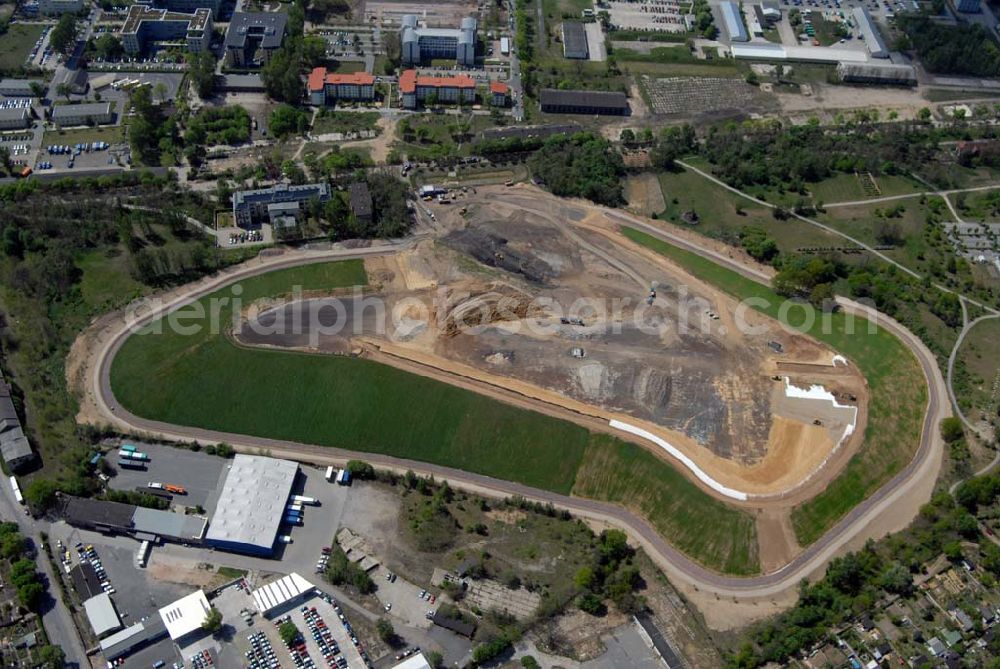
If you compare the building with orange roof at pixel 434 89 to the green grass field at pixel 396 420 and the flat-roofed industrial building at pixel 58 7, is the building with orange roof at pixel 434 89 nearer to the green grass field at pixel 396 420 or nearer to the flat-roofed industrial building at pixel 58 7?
the green grass field at pixel 396 420

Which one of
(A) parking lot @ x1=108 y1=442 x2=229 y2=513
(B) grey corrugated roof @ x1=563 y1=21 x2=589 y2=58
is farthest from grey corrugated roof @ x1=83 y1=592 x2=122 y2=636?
(B) grey corrugated roof @ x1=563 y1=21 x2=589 y2=58

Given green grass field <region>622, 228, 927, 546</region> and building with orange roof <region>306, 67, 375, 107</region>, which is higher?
building with orange roof <region>306, 67, 375, 107</region>

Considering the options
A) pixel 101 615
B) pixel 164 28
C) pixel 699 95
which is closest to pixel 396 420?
pixel 101 615

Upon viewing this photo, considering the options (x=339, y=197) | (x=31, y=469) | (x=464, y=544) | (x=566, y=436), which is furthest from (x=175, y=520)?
(x=339, y=197)

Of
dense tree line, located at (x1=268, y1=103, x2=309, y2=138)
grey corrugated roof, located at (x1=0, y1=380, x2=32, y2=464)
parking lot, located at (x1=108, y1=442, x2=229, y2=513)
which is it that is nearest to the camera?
parking lot, located at (x1=108, y1=442, x2=229, y2=513)

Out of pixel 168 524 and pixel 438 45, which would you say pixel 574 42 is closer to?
pixel 438 45

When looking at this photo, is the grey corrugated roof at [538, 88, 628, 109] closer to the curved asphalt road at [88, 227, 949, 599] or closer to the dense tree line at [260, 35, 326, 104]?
the dense tree line at [260, 35, 326, 104]

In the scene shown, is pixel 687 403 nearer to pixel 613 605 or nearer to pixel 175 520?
pixel 613 605
